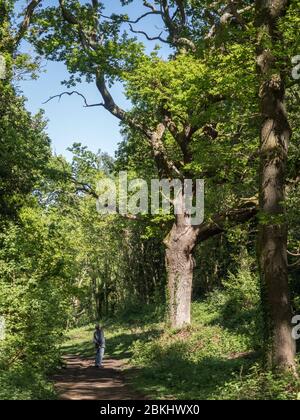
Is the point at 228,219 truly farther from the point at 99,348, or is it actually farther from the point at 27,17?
the point at 27,17

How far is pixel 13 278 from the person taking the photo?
528 inches

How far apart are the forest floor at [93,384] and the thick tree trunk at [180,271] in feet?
10.1

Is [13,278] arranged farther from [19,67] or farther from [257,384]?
[19,67]

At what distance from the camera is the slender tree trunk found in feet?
34.3

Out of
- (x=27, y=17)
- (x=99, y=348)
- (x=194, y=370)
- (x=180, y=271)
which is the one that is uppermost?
(x=27, y=17)

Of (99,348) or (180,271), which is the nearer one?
(99,348)

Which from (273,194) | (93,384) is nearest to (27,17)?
(273,194)

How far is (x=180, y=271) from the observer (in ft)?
64.4

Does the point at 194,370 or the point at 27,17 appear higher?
the point at 27,17

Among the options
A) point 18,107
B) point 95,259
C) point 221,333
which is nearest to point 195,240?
point 221,333

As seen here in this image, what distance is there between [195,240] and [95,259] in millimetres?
26143

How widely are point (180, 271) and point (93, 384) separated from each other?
6.74m

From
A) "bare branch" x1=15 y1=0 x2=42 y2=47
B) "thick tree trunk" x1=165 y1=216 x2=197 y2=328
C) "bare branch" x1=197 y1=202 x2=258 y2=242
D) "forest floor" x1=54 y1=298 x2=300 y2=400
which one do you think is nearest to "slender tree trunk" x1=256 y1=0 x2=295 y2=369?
"forest floor" x1=54 y1=298 x2=300 y2=400

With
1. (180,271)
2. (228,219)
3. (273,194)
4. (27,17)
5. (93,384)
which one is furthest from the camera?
(180,271)
